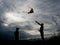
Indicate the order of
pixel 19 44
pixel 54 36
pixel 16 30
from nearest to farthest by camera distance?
pixel 19 44 → pixel 16 30 → pixel 54 36

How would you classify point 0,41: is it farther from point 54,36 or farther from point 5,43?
point 54,36

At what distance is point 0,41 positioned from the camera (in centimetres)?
2181

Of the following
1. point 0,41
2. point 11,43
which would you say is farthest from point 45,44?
point 0,41

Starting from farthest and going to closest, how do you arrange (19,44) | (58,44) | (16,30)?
(16,30), (58,44), (19,44)

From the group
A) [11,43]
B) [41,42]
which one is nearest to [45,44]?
[41,42]

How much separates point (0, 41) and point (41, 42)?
17.8 feet

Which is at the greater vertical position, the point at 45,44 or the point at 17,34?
the point at 17,34

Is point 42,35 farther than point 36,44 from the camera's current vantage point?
Yes

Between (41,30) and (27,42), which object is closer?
(27,42)

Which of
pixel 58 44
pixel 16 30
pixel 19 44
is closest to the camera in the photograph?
pixel 19 44

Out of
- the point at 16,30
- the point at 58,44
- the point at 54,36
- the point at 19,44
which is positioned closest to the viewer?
the point at 19,44

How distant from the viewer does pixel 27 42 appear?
22.3 meters

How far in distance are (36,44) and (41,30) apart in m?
3.26

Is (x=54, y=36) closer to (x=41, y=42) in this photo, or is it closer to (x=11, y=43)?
(x=41, y=42)
